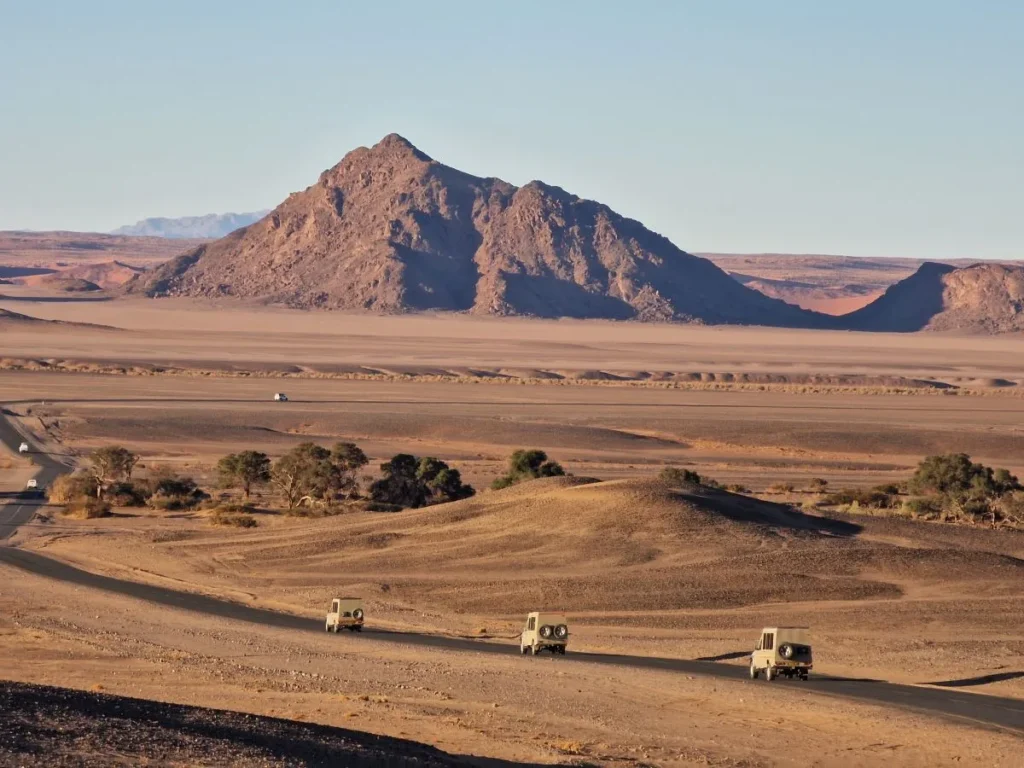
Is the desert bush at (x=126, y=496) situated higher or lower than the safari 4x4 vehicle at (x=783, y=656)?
lower

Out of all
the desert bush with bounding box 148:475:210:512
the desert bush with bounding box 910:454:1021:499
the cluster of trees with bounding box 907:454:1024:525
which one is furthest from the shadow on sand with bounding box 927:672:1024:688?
the desert bush with bounding box 148:475:210:512

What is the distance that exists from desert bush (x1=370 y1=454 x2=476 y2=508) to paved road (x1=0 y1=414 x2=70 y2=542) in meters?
10.3

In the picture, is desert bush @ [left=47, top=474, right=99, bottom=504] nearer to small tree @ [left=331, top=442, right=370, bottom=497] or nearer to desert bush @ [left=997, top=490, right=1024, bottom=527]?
small tree @ [left=331, top=442, right=370, bottom=497]

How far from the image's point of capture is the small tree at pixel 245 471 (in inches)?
2066

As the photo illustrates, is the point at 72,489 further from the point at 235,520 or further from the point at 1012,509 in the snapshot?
the point at 1012,509

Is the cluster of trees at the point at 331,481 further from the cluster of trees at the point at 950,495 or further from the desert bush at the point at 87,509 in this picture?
the cluster of trees at the point at 950,495

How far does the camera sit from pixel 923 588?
35.7 metres

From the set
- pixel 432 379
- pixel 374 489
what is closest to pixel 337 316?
pixel 432 379

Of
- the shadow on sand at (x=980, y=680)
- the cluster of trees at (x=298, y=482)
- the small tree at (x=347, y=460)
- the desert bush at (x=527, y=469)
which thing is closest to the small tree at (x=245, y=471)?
the cluster of trees at (x=298, y=482)

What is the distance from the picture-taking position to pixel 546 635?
26922 mm

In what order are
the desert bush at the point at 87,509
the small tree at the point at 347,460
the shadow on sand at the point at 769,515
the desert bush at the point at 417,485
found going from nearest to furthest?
the shadow on sand at the point at 769,515 < the desert bush at the point at 87,509 < the desert bush at the point at 417,485 < the small tree at the point at 347,460

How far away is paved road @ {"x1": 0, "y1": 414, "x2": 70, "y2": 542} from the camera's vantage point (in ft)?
148

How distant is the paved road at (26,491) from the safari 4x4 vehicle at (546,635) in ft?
63.1

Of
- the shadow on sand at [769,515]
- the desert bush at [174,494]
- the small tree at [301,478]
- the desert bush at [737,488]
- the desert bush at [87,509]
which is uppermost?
the shadow on sand at [769,515]
